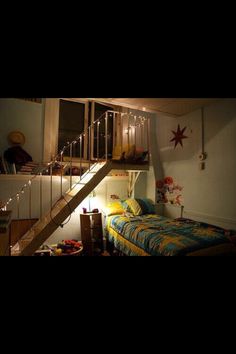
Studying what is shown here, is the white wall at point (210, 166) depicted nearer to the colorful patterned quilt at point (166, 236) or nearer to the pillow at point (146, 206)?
the colorful patterned quilt at point (166, 236)

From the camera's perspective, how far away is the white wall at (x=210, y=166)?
10.4ft

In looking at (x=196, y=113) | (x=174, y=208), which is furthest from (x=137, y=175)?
(x=196, y=113)

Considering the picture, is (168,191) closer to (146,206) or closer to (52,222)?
(146,206)

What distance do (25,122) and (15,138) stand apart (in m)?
0.42

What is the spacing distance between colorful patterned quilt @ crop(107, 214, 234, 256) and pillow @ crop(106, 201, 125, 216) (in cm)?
33

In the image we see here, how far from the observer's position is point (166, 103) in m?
3.55

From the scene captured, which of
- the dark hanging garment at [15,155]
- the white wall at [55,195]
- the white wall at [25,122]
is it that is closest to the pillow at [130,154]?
the white wall at [55,195]

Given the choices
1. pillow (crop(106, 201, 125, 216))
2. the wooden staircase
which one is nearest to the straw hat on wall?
the wooden staircase

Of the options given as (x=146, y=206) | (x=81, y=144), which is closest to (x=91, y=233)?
(x=146, y=206)

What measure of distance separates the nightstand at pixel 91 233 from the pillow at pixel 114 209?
322mm
